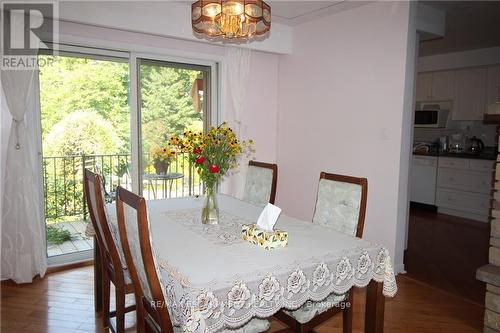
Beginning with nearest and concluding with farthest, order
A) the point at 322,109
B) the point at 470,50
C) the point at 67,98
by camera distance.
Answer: the point at 67,98 → the point at 322,109 → the point at 470,50

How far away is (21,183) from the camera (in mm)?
3162

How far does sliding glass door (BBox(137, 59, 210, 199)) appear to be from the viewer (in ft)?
12.8

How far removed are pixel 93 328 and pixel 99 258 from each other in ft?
1.55

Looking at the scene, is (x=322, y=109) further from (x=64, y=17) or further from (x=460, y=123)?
(x=460, y=123)

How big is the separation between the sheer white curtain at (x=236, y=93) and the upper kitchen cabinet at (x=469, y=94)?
3.65 meters

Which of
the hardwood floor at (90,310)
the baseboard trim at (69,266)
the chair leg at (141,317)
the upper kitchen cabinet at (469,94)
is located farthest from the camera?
the upper kitchen cabinet at (469,94)

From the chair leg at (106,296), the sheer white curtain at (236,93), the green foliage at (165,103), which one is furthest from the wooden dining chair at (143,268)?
the sheer white curtain at (236,93)

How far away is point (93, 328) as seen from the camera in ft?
8.21

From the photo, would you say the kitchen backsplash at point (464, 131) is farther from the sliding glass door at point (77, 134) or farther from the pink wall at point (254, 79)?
the sliding glass door at point (77, 134)

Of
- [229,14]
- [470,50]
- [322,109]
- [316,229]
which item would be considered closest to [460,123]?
[470,50]

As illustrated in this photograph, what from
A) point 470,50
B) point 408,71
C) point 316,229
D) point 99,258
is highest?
point 470,50

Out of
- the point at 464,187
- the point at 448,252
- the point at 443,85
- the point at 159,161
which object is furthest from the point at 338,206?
the point at 443,85

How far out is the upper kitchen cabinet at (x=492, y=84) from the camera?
5320mm

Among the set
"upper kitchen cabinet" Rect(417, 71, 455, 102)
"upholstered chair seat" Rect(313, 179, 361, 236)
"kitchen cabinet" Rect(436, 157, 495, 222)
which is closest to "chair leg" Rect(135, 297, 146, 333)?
"upholstered chair seat" Rect(313, 179, 361, 236)
